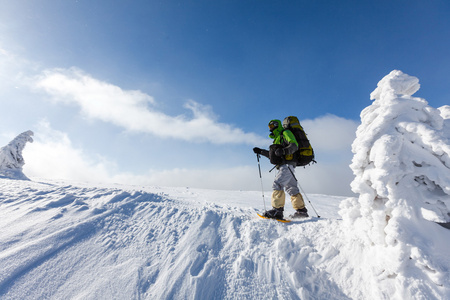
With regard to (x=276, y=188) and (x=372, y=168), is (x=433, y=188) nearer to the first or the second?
(x=372, y=168)

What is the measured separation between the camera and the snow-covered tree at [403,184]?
8.04 ft

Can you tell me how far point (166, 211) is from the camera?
4.40m

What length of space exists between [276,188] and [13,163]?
26079 millimetres

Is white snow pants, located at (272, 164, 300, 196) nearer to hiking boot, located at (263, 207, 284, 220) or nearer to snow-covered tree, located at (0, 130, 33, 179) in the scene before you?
hiking boot, located at (263, 207, 284, 220)

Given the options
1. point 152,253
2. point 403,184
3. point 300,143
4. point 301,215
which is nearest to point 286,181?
point 301,215

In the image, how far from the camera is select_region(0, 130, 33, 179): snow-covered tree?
18.7 meters

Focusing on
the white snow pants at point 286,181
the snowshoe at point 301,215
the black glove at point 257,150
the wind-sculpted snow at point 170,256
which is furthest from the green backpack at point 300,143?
the wind-sculpted snow at point 170,256

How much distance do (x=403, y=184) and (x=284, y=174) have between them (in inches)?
101

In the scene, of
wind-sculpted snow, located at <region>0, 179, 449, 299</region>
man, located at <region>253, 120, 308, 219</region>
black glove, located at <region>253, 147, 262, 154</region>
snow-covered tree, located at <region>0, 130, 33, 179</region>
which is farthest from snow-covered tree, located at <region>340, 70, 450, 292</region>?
snow-covered tree, located at <region>0, 130, 33, 179</region>

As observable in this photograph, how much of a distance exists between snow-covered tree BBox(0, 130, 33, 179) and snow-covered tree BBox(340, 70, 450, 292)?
83.8ft

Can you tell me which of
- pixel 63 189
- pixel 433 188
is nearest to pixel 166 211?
pixel 63 189

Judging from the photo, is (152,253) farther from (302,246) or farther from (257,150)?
(257,150)

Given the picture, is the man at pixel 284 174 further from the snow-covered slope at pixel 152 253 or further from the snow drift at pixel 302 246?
the snow drift at pixel 302 246

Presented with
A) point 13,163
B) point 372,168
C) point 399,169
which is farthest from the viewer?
point 13,163
